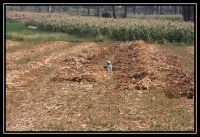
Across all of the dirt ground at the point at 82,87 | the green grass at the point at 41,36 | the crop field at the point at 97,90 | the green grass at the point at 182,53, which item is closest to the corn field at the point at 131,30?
the green grass at the point at 41,36

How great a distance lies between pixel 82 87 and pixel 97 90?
2.01 feet

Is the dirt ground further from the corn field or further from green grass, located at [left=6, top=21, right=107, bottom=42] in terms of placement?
the corn field

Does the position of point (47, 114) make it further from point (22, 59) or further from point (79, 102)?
point (22, 59)

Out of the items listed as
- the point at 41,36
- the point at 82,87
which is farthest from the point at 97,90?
the point at 41,36

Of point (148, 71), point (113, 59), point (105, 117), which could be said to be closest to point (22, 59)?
point (113, 59)

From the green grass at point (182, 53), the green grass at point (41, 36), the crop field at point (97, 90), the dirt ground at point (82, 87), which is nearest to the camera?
the crop field at point (97, 90)

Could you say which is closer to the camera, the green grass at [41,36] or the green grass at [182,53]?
the green grass at [182,53]

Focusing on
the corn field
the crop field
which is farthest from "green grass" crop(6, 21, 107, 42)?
the corn field

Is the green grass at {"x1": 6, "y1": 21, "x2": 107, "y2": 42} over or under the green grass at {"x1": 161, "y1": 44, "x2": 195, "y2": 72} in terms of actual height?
over

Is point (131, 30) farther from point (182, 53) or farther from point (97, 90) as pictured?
point (97, 90)

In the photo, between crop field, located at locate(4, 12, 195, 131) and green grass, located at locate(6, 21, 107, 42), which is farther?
green grass, located at locate(6, 21, 107, 42)

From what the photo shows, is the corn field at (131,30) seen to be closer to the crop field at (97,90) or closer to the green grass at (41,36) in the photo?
the green grass at (41,36)

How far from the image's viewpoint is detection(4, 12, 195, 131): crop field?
848 cm

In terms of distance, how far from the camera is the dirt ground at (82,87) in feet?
28.2
